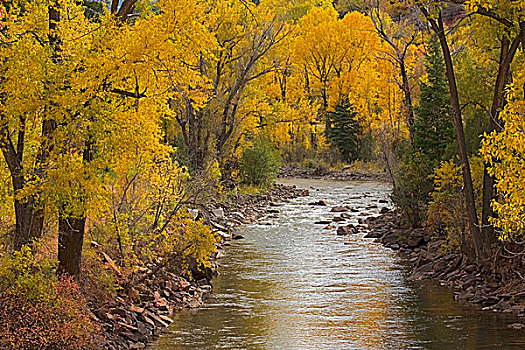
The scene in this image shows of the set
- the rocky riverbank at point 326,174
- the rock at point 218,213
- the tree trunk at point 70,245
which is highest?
the rocky riverbank at point 326,174

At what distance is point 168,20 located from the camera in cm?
988

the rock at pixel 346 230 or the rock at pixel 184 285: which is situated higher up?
the rock at pixel 346 230

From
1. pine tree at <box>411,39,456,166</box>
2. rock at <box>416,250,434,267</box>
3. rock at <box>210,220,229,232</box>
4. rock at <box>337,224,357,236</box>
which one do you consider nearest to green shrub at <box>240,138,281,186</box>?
rock at <box>210,220,229,232</box>

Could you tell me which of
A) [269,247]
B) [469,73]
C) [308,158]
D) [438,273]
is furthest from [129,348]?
[308,158]

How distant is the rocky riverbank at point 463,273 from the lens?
480 inches

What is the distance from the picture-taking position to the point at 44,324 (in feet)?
27.9

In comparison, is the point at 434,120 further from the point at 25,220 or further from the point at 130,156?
the point at 25,220

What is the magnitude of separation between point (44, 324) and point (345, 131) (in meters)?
36.5

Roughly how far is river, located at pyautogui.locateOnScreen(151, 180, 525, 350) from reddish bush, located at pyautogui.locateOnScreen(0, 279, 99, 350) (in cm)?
161

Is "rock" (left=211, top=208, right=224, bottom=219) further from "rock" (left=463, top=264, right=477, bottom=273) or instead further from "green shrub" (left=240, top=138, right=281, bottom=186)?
"rock" (left=463, top=264, right=477, bottom=273)

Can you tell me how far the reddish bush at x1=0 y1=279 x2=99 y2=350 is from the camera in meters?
8.16

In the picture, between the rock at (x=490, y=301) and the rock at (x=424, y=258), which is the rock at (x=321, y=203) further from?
the rock at (x=490, y=301)

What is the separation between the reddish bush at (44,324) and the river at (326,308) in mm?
1612

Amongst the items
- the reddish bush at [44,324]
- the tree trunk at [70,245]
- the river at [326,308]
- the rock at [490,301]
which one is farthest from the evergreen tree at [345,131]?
the reddish bush at [44,324]
